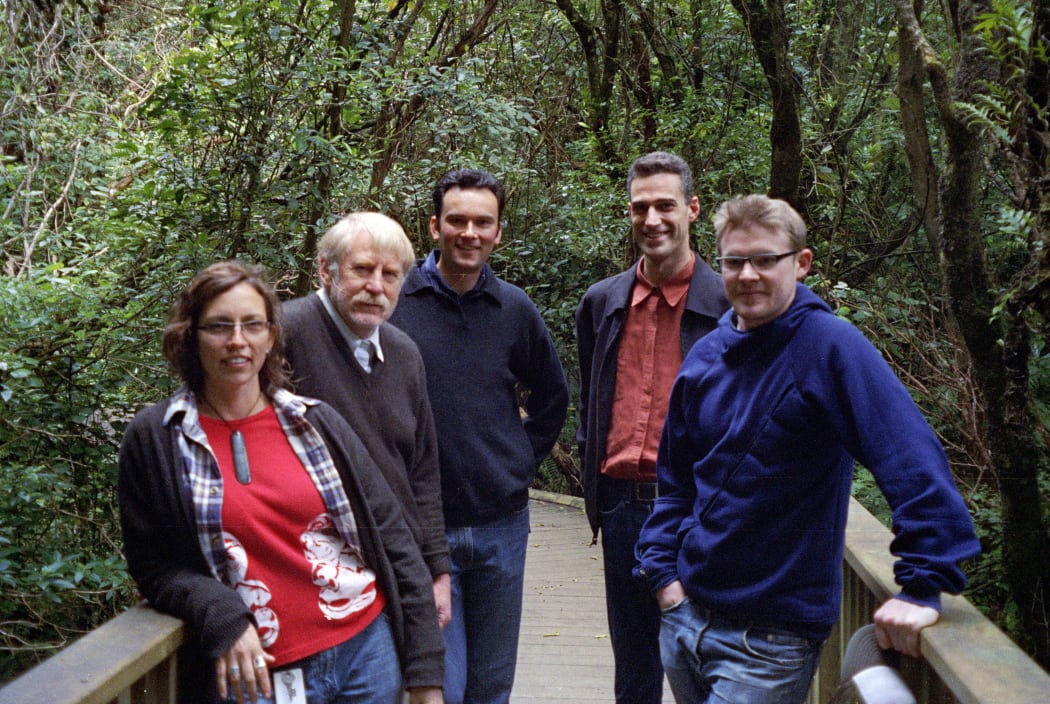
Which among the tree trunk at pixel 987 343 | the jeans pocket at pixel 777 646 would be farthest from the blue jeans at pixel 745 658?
the tree trunk at pixel 987 343

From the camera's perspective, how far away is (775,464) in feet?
7.80

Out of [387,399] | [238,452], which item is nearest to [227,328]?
[238,452]

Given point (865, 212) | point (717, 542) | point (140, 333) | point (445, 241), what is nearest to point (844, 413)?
point (717, 542)

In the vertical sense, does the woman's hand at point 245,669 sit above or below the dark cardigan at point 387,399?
below

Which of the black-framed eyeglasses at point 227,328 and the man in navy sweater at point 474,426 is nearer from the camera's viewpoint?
the black-framed eyeglasses at point 227,328

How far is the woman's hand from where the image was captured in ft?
7.49

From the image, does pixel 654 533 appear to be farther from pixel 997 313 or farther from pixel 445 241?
pixel 997 313

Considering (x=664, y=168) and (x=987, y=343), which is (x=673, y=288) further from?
(x=987, y=343)

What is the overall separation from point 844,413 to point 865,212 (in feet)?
25.4

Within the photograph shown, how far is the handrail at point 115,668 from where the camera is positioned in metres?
2.00

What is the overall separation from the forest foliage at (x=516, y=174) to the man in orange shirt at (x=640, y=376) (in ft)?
3.13

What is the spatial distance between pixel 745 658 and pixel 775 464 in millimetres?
441

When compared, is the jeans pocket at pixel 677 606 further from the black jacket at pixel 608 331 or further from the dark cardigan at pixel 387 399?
the black jacket at pixel 608 331

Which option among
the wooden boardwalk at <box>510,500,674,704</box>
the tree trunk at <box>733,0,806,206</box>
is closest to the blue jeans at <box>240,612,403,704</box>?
the wooden boardwalk at <box>510,500,674,704</box>
